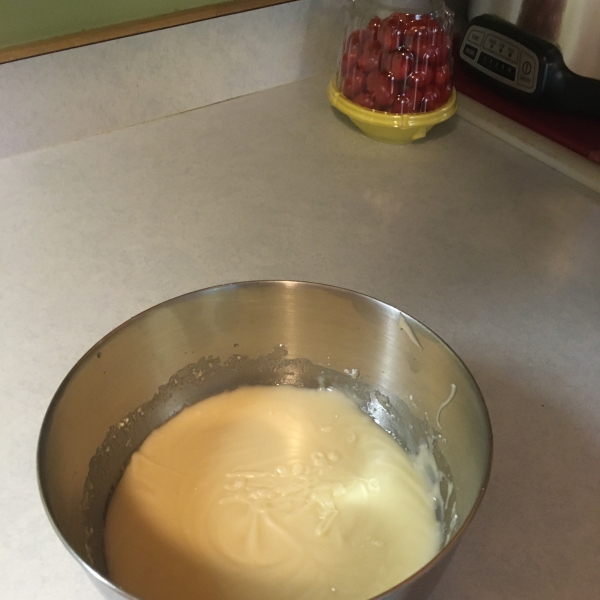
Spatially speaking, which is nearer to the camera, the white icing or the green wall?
the white icing

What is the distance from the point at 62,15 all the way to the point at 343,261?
0.51 meters

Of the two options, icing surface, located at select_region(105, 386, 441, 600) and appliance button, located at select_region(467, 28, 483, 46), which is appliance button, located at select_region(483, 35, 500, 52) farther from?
icing surface, located at select_region(105, 386, 441, 600)

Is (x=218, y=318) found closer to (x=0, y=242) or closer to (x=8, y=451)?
(x=8, y=451)

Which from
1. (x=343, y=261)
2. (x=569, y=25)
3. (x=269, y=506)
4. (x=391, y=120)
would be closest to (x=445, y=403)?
(x=269, y=506)

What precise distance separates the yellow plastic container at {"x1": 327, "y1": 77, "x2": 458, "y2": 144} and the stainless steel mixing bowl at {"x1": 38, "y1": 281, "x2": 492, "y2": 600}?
51 centimetres

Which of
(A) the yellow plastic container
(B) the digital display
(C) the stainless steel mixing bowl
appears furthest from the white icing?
(B) the digital display

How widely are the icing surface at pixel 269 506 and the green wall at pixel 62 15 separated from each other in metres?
0.59

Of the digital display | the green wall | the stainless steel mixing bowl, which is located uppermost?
the green wall

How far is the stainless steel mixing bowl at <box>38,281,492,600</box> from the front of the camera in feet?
1.57

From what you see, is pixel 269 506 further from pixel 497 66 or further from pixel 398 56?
pixel 497 66

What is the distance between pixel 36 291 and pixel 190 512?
37 cm

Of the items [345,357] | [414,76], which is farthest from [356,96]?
[345,357]

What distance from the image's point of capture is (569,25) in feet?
3.13

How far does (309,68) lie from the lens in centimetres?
119
